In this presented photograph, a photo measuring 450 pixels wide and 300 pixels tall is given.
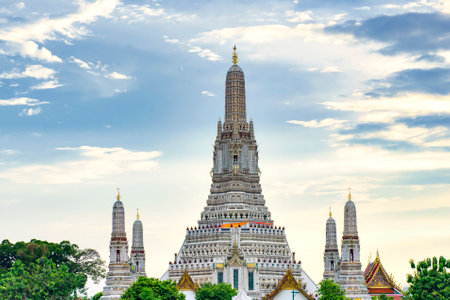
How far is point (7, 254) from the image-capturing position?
184375 millimetres

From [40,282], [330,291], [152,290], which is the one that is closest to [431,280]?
[330,291]

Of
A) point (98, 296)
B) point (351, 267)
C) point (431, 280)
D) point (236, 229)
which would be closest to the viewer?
point (431, 280)

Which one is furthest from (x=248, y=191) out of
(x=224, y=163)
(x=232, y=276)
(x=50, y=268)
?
(x=50, y=268)

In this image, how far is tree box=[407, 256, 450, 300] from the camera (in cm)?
14750

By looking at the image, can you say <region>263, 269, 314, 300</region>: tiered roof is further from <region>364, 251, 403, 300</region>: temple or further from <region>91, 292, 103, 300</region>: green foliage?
<region>91, 292, 103, 300</region>: green foliage

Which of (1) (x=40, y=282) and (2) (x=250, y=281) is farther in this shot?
(1) (x=40, y=282)

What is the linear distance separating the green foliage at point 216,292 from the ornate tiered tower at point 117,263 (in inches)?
470

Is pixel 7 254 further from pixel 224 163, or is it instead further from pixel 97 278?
pixel 224 163

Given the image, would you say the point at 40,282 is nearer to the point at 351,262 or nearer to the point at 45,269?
the point at 45,269

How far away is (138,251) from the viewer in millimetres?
177875

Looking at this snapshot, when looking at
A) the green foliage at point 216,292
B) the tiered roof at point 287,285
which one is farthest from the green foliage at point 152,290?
the tiered roof at point 287,285

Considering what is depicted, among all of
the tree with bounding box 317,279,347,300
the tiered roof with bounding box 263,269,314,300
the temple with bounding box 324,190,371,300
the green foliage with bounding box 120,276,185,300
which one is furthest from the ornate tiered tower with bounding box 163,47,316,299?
the green foliage with bounding box 120,276,185,300

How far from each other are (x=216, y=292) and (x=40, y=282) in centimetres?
2831

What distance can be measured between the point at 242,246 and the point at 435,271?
33089 millimetres
